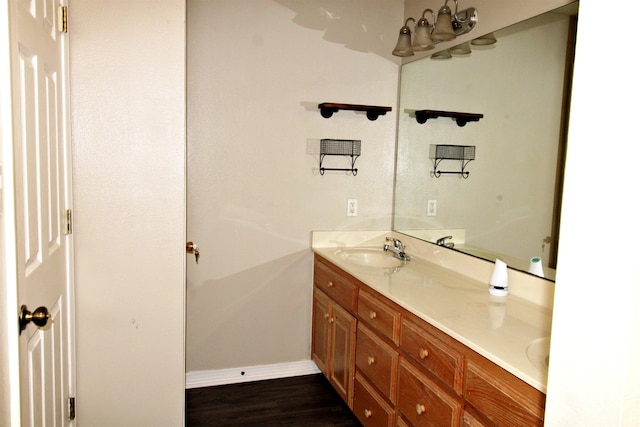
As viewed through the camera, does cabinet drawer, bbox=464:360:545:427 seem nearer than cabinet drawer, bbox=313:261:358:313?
Yes

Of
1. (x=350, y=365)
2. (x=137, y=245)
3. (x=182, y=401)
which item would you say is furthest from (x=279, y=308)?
(x=137, y=245)

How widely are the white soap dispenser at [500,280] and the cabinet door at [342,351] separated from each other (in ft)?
2.38

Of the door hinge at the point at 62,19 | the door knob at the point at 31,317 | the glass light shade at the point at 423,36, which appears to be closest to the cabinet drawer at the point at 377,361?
the door knob at the point at 31,317

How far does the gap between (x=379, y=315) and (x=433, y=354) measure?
0.46m

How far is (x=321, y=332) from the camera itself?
9.84 feet

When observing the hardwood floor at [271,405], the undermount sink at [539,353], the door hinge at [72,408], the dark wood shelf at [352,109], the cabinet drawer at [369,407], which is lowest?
the hardwood floor at [271,405]

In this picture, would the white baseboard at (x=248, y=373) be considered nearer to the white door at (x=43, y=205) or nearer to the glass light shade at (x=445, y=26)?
the white door at (x=43, y=205)

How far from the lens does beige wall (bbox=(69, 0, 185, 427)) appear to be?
1.94 metres

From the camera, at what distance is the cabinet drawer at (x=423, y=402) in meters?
1.66

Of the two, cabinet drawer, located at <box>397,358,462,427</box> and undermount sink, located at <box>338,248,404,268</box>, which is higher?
undermount sink, located at <box>338,248,404,268</box>

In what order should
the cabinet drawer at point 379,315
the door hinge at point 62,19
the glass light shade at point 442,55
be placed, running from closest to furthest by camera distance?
the door hinge at point 62,19 → the cabinet drawer at point 379,315 → the glass light shade at point 442,55

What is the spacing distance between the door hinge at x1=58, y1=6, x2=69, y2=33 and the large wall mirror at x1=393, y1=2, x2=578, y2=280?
187 centimetres

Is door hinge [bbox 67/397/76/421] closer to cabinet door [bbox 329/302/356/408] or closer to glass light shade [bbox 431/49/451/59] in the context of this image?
cabinet door [bbox 329/302/356/408]

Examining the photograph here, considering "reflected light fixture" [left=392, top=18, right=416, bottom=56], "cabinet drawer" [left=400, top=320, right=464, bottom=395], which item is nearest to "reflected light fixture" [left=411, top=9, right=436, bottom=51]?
"reflected light fixture" [left=392, top=18, right=416, bottom=56]
